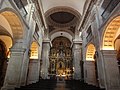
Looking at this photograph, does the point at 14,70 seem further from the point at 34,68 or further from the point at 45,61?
the point at 45,61

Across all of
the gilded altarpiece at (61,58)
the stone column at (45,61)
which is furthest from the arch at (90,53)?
the gilded altarpiece at (61,58)

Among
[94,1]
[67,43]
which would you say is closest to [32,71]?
[94,1]

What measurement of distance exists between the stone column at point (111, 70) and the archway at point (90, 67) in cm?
394

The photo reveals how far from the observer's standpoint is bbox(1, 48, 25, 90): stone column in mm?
6662

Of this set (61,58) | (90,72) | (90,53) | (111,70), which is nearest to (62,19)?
(61,58)

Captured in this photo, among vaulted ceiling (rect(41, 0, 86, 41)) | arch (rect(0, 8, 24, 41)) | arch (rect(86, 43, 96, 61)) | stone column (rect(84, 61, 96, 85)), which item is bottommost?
stone column (rect(84, 61, 96, 85))

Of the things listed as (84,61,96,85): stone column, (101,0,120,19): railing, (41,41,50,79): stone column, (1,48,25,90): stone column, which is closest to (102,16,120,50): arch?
(101,0,120,19): railing

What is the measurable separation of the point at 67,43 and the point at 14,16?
19.5 m

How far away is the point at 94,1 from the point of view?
8820 millimetres

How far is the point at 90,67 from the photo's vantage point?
1127 centimetres

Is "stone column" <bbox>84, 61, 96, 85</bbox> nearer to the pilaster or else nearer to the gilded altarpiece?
the pilaster

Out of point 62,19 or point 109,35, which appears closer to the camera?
point 109,35

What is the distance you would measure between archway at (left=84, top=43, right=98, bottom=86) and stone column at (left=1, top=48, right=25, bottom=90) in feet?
21.3

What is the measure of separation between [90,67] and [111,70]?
450 cm
